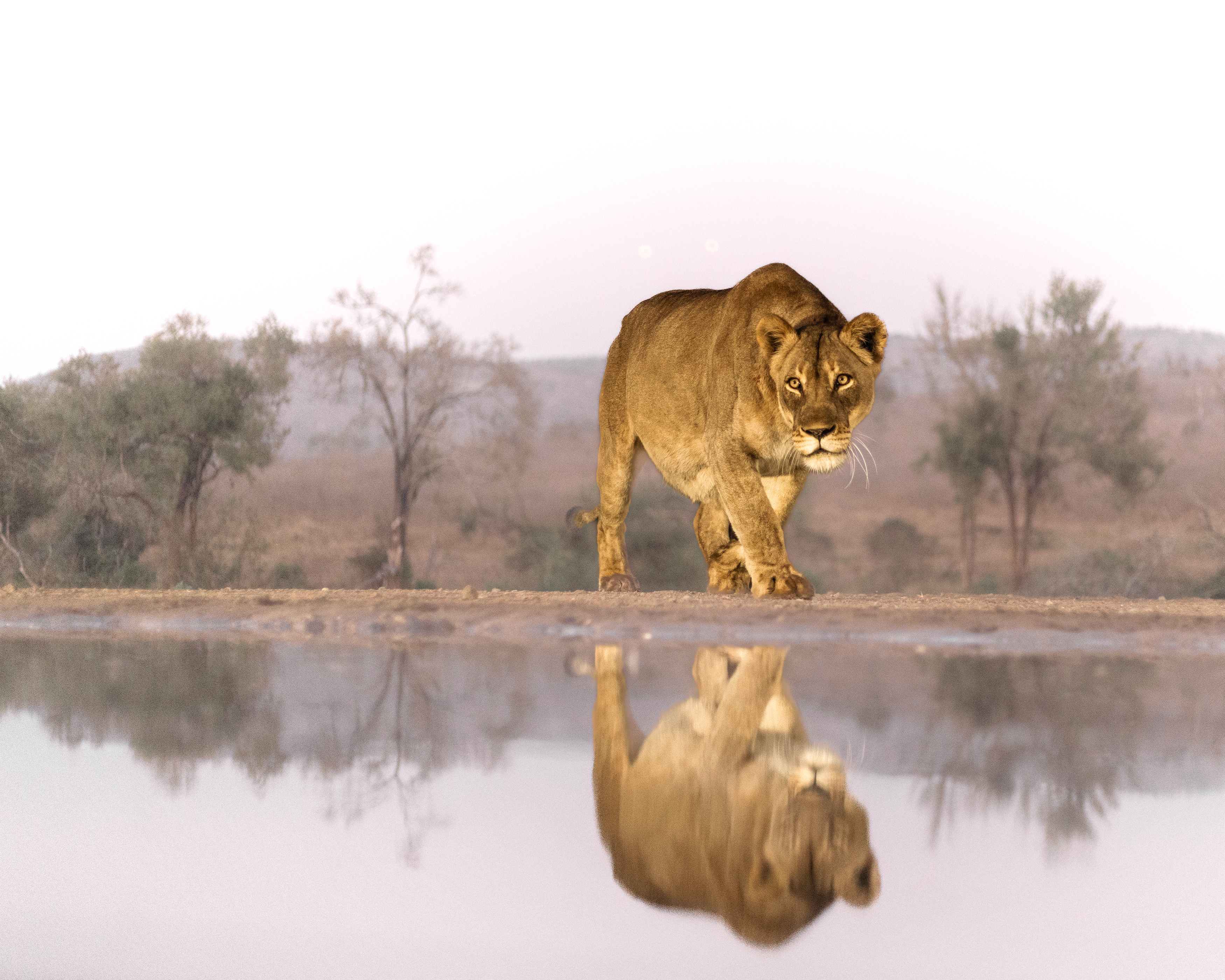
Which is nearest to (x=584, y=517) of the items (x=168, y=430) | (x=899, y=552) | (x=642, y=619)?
(x=642, y=619)

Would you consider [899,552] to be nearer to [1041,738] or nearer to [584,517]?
[584,517]

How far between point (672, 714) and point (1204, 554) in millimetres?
20017

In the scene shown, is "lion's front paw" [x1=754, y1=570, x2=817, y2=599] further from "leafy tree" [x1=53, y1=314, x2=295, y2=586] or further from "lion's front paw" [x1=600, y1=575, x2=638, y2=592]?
"leafy tree" [x1=53, y1=314, x2=295, y2=586]

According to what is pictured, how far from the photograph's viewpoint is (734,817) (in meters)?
3.39

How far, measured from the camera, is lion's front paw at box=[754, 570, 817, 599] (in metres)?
8.74

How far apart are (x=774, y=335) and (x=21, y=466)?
15.9 m

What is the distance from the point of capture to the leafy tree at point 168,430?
→ 20594 mm

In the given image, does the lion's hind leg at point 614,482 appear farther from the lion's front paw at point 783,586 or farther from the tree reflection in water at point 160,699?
the tree reflection in water at point 160,699

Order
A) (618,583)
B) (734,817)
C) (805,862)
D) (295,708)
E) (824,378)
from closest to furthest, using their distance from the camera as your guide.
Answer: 1. (805,862)
2. (734,817)
3. (295,708)
4. (824,378)
5. (618,583)

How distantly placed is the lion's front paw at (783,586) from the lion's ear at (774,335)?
4.93 feet

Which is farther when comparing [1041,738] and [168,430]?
[168,430]

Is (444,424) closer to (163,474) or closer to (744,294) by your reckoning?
(163,474)

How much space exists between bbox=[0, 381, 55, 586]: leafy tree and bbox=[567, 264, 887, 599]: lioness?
12231 mm

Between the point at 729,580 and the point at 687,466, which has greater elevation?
the point at 687,466
